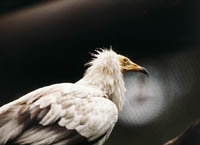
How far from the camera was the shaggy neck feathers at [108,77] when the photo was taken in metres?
1.53

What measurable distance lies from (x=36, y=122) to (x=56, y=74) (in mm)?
684

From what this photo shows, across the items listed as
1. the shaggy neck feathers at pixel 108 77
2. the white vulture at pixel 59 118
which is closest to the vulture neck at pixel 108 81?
the shaggy neck feathers at pixel 108 77

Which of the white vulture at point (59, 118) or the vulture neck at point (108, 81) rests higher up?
the vulture neck at point (108, 81)

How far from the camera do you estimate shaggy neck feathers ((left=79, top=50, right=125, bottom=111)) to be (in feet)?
5.01

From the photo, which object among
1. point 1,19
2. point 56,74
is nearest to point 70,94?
point 56,74

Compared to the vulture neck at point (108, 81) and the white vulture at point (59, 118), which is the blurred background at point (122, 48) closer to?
the vulture neck at point (108, 81)

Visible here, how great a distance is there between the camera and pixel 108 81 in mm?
1533

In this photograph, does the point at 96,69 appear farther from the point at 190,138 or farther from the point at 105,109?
the point at 190,138

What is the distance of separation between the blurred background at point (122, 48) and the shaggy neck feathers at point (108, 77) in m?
0.22

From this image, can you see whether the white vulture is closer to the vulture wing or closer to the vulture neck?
the vulture wing

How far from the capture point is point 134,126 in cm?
179

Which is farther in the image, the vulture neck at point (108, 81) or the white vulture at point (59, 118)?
the vulture neck at point (108, 81)

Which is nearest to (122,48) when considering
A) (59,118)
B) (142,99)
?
(142,99)

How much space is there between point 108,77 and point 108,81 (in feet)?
0.08
